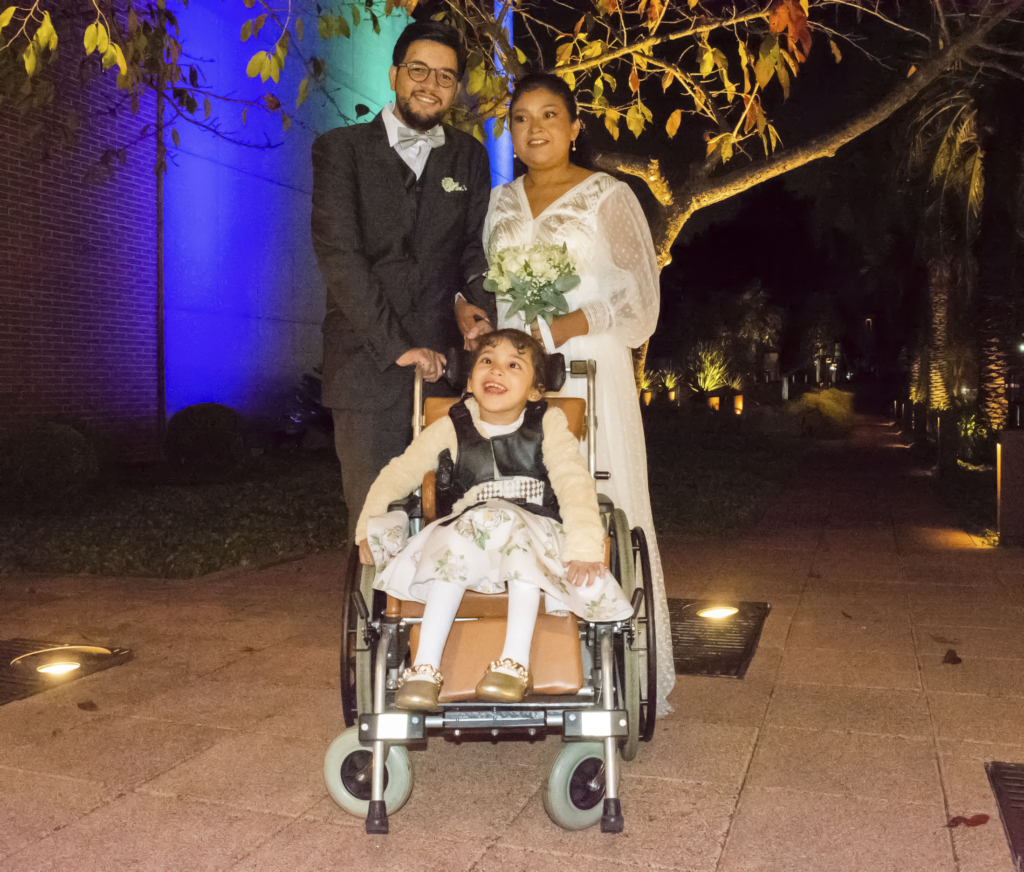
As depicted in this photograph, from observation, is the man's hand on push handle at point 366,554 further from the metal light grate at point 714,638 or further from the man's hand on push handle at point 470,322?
the metal light grate at point 714,638

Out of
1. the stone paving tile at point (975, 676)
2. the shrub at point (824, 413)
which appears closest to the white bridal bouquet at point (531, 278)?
the stone paving tile at point (975, 676)

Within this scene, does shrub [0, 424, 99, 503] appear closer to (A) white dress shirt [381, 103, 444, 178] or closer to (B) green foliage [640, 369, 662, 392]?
(A) white dress shirt [381, 103, 444, 178]

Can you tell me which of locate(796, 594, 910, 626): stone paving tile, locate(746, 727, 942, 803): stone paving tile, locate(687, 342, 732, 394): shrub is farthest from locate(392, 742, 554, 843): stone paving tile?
locate(687, 342, 732, 394): shrub

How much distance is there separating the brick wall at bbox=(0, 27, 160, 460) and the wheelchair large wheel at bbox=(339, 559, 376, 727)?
9187 mm

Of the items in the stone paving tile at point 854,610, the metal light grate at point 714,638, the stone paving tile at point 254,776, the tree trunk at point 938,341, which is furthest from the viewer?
the tree trunk at point 938,341

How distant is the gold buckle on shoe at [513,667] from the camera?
300 centimetres

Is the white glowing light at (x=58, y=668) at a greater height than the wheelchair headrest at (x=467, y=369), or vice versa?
the wheelchair headrest at (x=467, y=369)

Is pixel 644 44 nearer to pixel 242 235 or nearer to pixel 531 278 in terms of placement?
pixel 531 278

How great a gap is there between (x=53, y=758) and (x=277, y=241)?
13932 mm

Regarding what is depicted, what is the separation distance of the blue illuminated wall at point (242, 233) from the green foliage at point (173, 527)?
2.75 m

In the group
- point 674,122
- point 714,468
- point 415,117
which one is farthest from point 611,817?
point 714,468

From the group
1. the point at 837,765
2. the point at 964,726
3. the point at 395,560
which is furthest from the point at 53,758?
the point at 964,726

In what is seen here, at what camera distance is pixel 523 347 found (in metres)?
3.58

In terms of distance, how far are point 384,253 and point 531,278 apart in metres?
0.60
